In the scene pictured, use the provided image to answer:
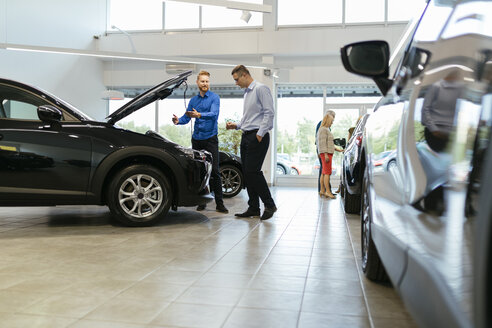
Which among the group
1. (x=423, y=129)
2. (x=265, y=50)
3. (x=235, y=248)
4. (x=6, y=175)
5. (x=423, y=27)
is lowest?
(x=235, y=248)

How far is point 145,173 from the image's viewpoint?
4.91 meters

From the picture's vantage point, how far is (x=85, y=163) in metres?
4.69

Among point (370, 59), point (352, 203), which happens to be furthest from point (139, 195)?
point (370, 59)

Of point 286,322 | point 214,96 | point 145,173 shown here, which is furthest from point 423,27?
point 214,96

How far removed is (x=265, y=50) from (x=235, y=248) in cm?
1076

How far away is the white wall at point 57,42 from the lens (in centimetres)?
1146

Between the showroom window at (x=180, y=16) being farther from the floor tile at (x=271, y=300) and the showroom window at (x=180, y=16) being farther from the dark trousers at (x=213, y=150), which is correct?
the floor tile at (x=271, y=300)

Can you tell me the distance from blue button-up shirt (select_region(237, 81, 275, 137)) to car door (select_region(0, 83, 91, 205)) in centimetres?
179

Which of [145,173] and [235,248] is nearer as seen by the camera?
[235,248]

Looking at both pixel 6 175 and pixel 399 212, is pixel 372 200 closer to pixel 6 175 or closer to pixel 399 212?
pixel 399 212

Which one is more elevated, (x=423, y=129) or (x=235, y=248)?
(x=423, y=129)

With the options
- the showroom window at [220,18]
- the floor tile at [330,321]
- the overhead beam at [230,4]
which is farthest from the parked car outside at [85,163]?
the showroom window at [220,18]

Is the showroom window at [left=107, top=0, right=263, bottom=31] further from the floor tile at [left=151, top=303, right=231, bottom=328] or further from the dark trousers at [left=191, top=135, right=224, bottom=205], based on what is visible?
the floor tile at [left=151, top=303, right=231, bottom=328]

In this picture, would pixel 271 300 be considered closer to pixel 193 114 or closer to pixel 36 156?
pixel 36 156
